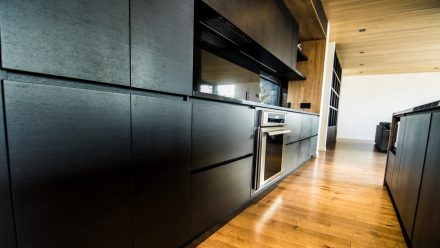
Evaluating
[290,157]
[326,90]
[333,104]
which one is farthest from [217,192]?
[333,104]

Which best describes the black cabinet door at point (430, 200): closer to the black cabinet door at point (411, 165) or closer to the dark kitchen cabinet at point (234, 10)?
the black cabinet door at point (411, 165)

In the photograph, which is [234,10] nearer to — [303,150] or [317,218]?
[317,218]

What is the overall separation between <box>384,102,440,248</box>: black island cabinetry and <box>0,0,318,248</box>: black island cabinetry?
1042 millimetres

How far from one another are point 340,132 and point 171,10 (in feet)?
27.3

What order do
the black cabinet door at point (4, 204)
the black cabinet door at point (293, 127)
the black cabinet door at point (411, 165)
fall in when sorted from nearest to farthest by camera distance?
1. the black cabinet door at point (4, 204)
2. the black cabinet door at point (411, 165)
3. the black cabinet door at point (293, 127)

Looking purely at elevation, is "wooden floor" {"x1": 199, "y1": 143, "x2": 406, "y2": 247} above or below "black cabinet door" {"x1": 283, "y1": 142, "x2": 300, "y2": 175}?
below

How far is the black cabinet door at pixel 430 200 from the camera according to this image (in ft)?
2.72

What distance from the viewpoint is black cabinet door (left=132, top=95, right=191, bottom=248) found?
28.7 inches

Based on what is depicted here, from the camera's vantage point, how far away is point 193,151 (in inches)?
37.8

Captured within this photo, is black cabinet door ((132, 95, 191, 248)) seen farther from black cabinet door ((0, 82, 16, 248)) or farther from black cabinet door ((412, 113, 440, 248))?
black cabinet door ((412, 113, 440, 248))

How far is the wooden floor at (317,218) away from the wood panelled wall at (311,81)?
1.63 meters

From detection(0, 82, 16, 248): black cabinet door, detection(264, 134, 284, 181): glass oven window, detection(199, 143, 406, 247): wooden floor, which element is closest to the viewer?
detection(0, 82, 16, 248): black cabinet door

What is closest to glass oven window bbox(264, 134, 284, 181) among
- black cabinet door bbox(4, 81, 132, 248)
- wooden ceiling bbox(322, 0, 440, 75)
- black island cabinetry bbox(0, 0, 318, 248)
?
black island cabinetry bbox(0, 0, 318, 248)

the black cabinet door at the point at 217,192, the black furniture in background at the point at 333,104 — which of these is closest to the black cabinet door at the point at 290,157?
the black cabinet door at the point at 217,192
